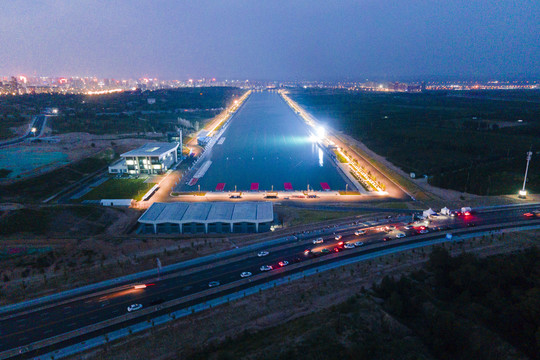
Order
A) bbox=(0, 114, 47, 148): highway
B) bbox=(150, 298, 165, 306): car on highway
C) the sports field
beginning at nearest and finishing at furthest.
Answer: bbox=(150, 298, 165, 306): car on highway → the sports field → bbox=(0, 114, 47, 148): highway

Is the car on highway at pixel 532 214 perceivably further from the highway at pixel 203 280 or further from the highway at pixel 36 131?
the highway at pixel 36 131

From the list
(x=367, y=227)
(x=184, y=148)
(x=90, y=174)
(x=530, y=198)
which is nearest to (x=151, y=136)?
(x=184, y=148)

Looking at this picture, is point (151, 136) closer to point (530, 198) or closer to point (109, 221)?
point (109, 221)

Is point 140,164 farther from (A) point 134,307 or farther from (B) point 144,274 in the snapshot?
(A) point 134,307

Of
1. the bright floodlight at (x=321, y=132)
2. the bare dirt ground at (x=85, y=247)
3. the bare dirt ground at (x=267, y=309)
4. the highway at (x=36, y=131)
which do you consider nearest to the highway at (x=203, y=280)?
the bare dirt ground at (x=267, y=309)

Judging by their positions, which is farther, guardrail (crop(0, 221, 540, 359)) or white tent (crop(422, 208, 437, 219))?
white tent (crop(422, 208, 437, 219))

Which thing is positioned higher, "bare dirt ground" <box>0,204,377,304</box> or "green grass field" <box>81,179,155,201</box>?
"green grass field" <box>81,179,155,201</box>

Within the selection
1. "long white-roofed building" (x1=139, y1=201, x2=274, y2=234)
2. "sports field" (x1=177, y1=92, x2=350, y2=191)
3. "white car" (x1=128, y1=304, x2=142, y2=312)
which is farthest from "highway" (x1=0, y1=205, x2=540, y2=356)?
"sports field" (x1=177, y1=92, x2=350, y2=191)

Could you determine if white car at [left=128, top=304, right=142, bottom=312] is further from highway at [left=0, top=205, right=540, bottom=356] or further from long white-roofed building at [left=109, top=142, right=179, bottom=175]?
long white-roofed building at [left=109, top=142, right=179, bottom=175]
